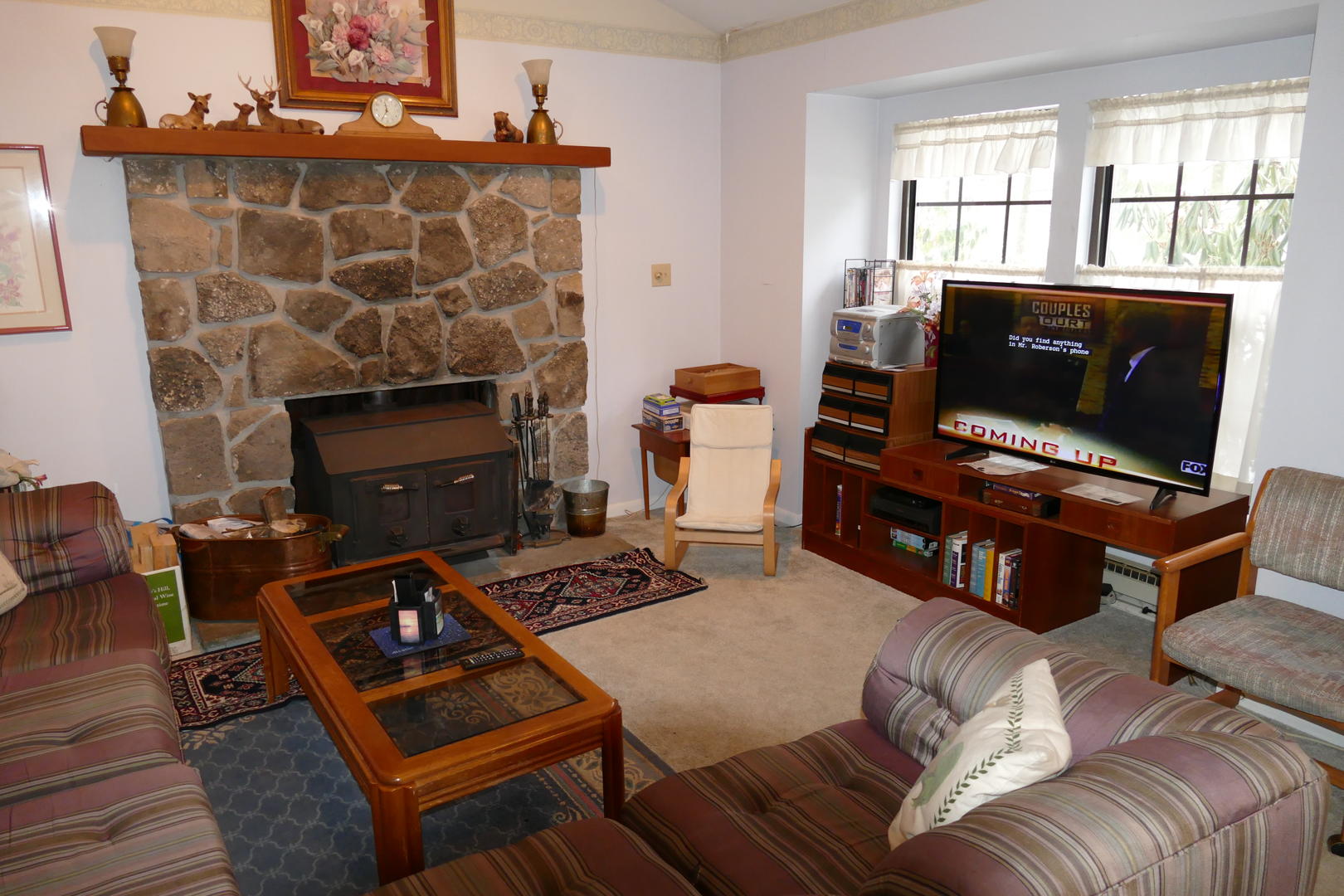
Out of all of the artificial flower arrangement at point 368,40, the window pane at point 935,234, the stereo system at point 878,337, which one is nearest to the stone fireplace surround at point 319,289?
the artificial flower arrangement at point 368,40

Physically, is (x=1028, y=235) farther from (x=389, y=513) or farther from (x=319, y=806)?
(x=319, y=806)

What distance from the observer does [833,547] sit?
4438 mm

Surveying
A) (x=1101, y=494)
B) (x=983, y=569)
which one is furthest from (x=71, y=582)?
(x=1101, y=494)

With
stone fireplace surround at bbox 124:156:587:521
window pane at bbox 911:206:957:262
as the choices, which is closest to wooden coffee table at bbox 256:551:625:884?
stone fireplace surround at bbox 124:156:587:521

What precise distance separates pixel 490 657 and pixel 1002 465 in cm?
225

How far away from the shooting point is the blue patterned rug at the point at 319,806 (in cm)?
233

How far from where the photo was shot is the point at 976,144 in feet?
13.9

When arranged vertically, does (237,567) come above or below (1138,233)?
below

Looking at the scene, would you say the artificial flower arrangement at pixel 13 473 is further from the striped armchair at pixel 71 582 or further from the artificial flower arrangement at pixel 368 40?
the artificial flower arrangement at pixel 368 40

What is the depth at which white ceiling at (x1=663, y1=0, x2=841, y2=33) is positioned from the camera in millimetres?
4328

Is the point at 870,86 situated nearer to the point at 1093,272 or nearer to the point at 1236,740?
the point at 1093,272

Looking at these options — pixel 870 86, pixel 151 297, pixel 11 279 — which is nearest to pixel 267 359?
pixel 151 297

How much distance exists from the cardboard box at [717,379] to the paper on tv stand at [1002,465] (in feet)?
4.65

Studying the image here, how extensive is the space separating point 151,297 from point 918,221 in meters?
3.45
